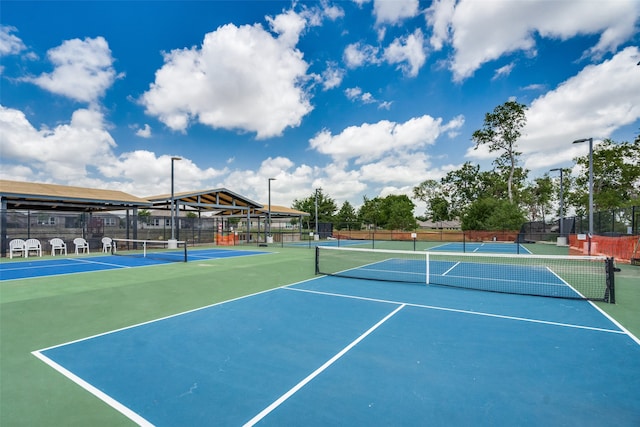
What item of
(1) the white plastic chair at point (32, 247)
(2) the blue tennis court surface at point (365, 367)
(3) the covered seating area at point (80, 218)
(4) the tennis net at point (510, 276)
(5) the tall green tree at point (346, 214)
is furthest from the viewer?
(5) the tall green tree at point (346, 214)

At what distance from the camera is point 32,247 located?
1864cm

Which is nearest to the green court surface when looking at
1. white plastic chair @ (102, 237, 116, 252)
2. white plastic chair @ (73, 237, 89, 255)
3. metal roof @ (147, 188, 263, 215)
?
white plastic chair @ (102, 237, 116, 252)

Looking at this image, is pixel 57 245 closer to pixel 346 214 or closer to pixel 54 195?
pixel 54 195

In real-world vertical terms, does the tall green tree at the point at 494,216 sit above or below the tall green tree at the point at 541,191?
below

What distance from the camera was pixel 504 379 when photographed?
3.83 m

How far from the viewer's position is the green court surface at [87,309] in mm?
3240

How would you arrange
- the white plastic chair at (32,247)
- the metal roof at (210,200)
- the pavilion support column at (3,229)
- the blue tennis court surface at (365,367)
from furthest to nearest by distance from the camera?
the metal roof at (210,200)
the white plastic chair at (32,247)
the pavilion support column at (3,229)
the blue tennis court surface at (365,367)

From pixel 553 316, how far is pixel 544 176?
2574 inches

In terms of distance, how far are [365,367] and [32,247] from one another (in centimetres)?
2289

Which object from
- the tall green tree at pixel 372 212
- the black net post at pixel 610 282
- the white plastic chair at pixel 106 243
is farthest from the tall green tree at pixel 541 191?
the white plastic chair at pixel 106 243

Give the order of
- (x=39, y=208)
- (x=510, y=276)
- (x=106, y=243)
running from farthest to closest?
(x=39, y=208) → (x=106, y=243) → (x=510, y=276)

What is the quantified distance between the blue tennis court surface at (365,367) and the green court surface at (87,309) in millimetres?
264

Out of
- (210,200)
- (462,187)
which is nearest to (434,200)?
(462,187)

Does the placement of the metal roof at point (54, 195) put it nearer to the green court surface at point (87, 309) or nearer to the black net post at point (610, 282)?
the green court surface at point (87, 309)
